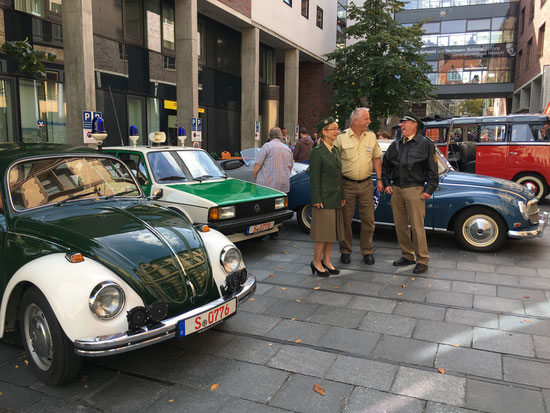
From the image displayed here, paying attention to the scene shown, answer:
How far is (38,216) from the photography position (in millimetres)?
3584

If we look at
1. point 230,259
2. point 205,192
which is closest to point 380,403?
point 230,259

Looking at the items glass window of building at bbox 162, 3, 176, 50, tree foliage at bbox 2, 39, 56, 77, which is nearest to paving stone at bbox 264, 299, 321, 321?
tree foliage at bbox 2, 39, 56, 77

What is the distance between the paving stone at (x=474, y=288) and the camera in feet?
17.0

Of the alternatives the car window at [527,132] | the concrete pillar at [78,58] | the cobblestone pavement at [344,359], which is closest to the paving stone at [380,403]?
the cobblestone pavement at [344,359]

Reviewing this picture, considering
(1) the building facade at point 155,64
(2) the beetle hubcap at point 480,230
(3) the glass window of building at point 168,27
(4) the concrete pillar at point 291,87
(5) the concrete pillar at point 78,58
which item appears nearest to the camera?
(2) the beetle hubcap at point 480,230

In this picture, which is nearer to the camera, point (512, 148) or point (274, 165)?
point (274, 165)

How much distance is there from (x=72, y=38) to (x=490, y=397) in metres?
10.8

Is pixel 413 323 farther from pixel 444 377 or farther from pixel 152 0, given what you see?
pixel 152 0

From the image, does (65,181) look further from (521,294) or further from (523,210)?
(523,210)

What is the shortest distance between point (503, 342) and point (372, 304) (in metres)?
1.31

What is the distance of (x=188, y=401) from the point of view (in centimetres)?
299

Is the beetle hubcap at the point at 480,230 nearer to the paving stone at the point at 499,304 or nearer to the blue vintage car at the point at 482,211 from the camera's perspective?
the blue vintage car at the point at 482,211

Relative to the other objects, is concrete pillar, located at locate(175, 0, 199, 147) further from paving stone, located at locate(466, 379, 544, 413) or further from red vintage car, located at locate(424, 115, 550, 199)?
paving stone, located at locate(466, 379, 544, 413)

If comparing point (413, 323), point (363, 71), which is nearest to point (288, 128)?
point (363, 71)
